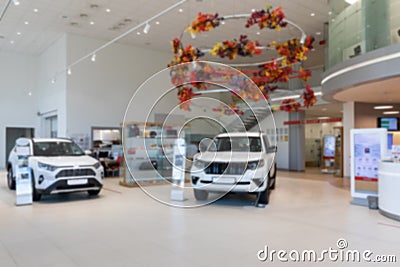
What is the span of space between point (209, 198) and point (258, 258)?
3.37 m

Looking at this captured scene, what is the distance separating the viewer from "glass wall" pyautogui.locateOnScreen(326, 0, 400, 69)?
6840mm

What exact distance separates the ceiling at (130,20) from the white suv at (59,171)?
5731mm

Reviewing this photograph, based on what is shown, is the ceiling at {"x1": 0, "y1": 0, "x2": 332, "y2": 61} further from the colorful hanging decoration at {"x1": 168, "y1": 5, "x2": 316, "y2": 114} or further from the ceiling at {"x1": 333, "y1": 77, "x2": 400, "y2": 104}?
the ceiling at {"x1": 333, "y1": 77, "x2": 400, "y2": 104}

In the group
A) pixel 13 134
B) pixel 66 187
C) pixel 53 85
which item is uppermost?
pixel 53 85

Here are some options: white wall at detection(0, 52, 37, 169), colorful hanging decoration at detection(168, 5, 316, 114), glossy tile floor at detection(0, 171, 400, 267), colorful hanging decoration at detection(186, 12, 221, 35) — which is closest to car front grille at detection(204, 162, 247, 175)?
glossy tile floor at detection(0, 171, 400, 267)

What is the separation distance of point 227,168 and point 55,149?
4.97 metres

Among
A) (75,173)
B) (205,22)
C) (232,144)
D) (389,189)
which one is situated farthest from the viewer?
(75,173)

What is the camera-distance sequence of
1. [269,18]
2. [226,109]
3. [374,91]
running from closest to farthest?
[226,109], [269,18], [374,91]

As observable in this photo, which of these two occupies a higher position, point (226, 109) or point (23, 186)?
point (226, 109)

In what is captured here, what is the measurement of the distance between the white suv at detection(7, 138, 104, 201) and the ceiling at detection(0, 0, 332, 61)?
5731 mm

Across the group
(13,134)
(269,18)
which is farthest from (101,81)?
(269,18)

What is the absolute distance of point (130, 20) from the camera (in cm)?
1268

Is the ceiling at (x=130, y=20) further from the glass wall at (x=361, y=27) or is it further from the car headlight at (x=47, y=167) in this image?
the car headlight at (x=47, y=167)

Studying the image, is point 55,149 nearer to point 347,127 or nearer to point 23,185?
point 23,185
